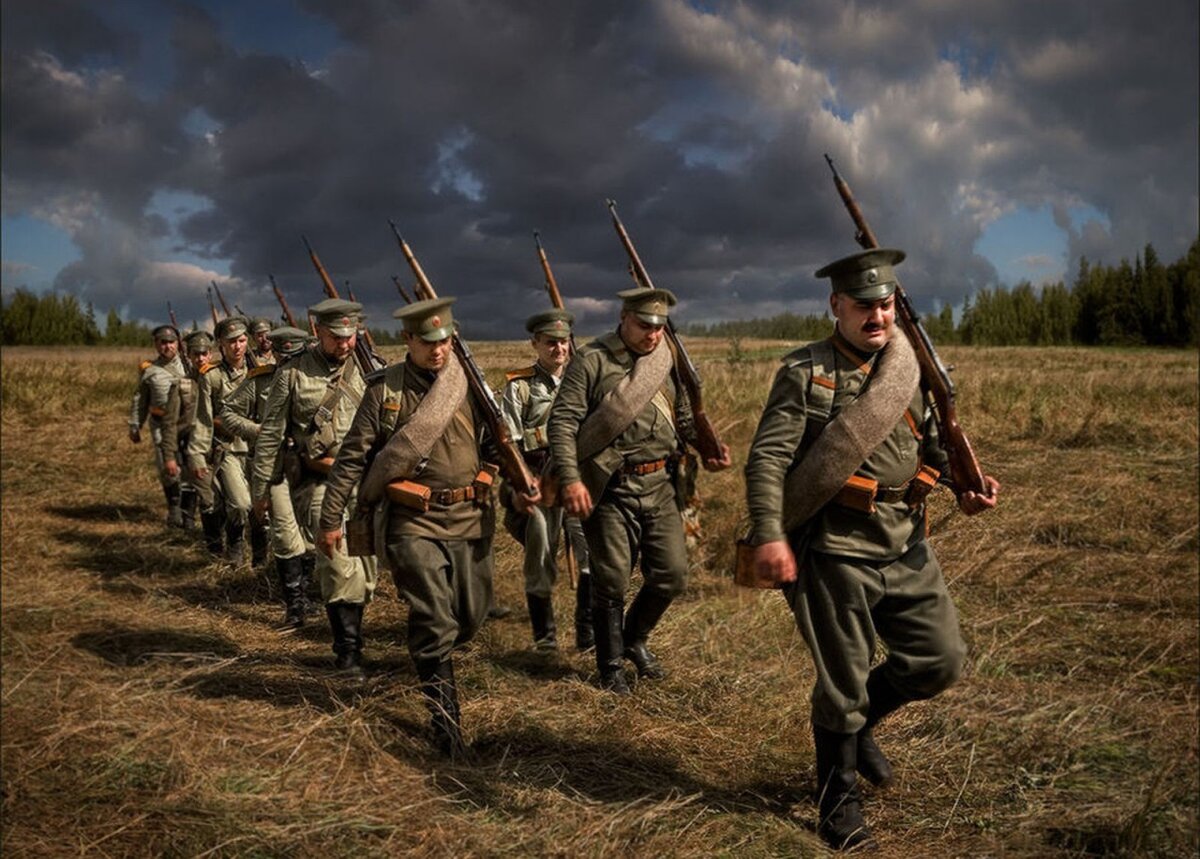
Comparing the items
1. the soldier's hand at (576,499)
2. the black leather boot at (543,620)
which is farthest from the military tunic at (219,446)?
the soldier's hand at (576,499)

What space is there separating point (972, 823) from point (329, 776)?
3.07 metres

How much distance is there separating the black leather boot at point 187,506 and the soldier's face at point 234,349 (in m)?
2.56

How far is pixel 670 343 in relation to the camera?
611cm

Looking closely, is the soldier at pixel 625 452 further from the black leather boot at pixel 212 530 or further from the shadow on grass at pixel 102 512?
the shadow on grass at pixel 102 512

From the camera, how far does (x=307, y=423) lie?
672cm

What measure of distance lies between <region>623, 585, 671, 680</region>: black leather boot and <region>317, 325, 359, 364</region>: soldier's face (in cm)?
268

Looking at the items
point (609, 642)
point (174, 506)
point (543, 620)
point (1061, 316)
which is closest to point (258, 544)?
point (174, 506)

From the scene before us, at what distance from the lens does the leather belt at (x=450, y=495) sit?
4938mm

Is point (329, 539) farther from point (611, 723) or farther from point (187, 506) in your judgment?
point (187, 506)

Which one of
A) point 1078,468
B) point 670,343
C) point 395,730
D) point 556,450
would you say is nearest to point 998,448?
point 1078,468

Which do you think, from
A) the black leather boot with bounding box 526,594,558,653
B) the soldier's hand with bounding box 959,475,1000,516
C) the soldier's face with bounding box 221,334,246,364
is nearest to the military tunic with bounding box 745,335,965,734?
the soldier's hand with bounding box 959,475,1000,516

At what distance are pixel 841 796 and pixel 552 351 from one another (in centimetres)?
418

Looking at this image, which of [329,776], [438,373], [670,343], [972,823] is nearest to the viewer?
[972,823]

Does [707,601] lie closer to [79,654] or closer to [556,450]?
[556,450]
